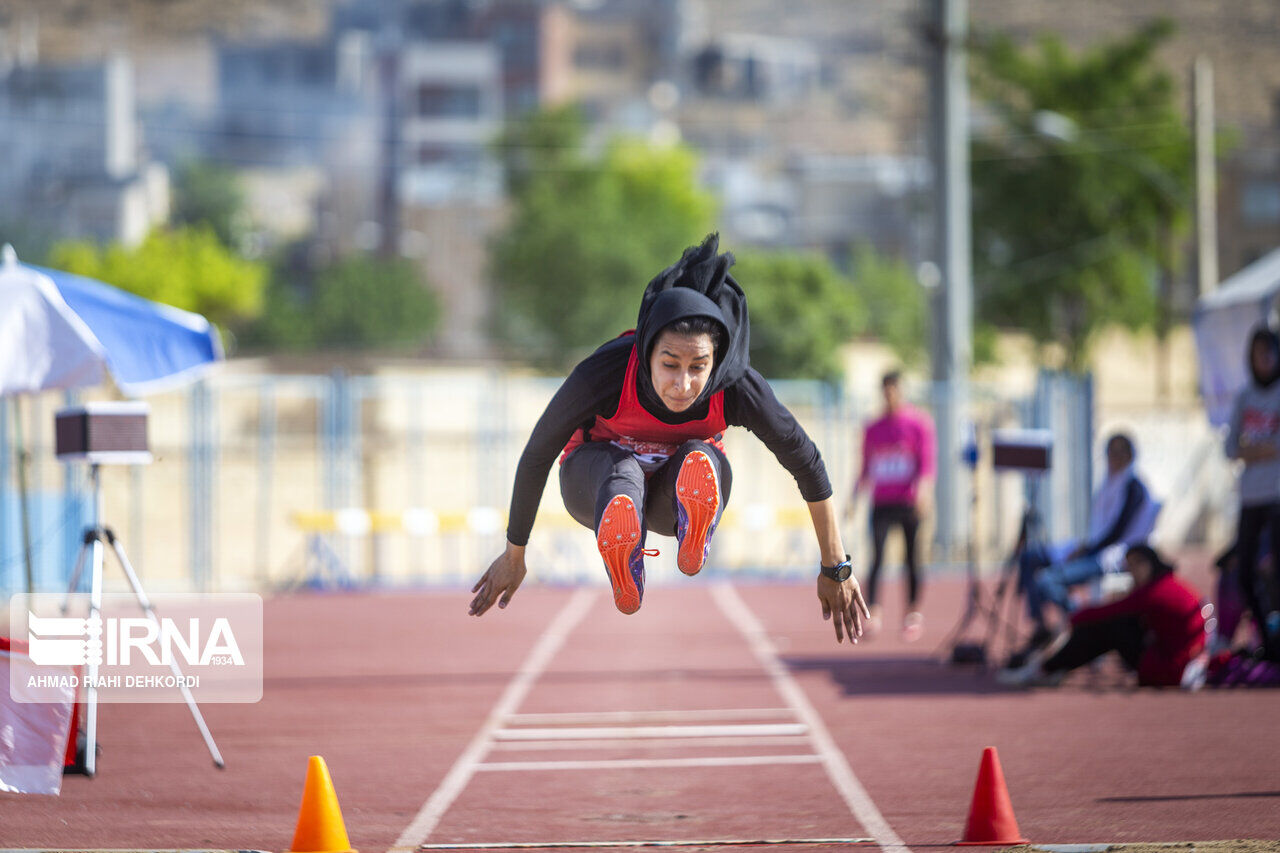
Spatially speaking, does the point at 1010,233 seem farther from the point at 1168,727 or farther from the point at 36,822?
the point at 36,822

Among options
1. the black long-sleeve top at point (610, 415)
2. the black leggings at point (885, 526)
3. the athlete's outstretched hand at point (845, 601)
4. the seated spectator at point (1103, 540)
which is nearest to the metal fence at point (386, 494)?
the black leggings at point (885, 526)

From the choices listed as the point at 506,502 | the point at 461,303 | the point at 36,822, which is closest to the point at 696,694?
the point at 36,822

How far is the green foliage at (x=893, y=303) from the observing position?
244ft

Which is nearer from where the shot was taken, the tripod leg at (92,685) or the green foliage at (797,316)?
the tripod leg at (92,685)

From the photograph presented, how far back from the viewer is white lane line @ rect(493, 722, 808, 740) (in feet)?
35.2

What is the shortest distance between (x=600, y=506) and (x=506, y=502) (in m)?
20.6

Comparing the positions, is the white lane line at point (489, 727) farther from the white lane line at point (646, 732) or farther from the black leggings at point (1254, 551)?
the black leggings at point (1254, 551)

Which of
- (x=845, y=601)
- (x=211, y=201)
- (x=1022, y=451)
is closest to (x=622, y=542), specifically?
(x=845, y=601)

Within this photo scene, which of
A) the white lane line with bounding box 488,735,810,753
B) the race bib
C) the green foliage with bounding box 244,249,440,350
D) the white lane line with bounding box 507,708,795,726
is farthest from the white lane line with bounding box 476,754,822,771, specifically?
the green foliage with bounding box 244,249,440,350

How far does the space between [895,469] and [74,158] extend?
117m

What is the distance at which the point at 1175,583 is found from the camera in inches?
463

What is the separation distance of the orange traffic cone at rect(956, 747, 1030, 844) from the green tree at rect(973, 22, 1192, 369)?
Answer: 4836cm

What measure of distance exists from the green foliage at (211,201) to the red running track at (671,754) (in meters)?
93.3

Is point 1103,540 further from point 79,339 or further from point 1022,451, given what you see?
point 79,339
